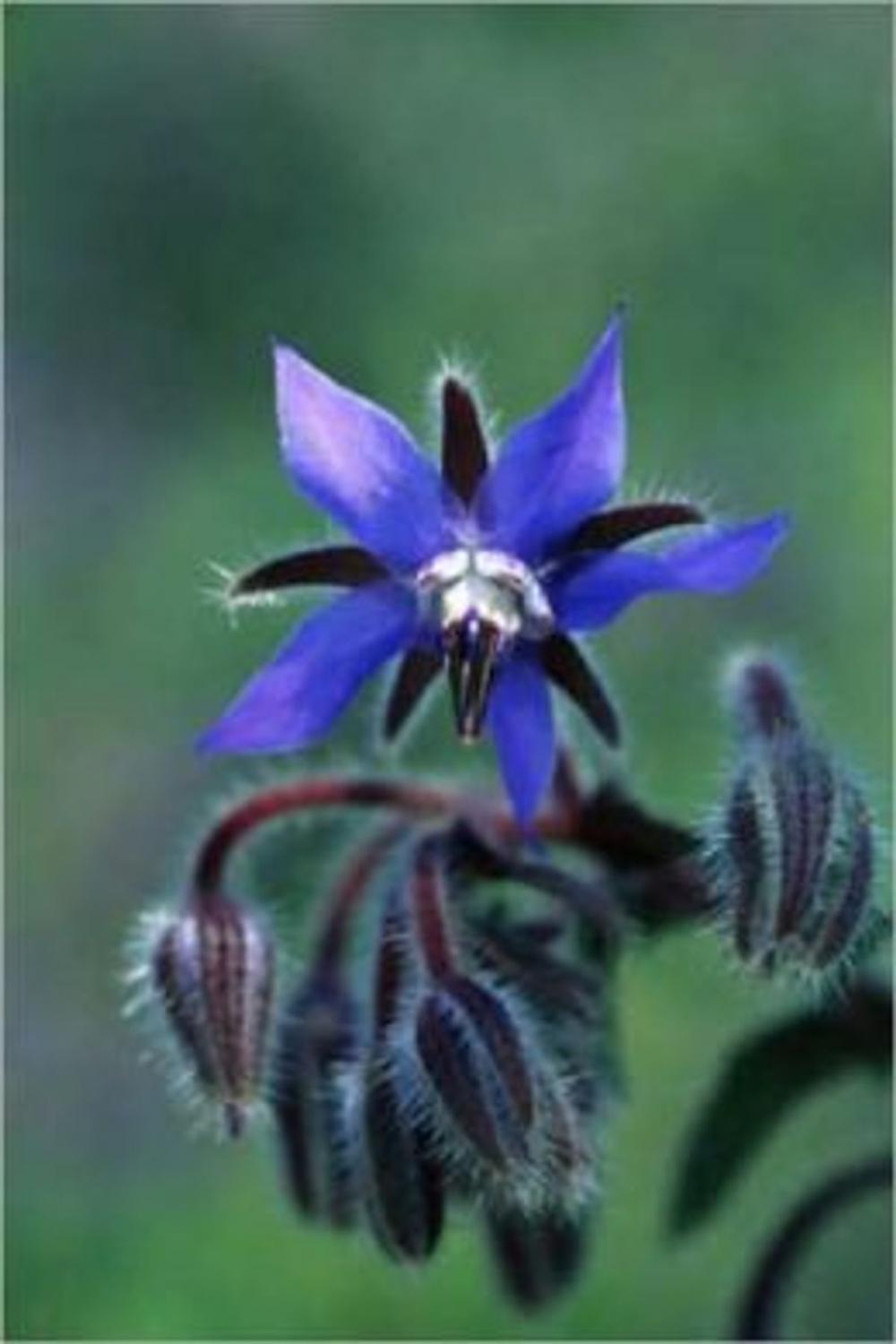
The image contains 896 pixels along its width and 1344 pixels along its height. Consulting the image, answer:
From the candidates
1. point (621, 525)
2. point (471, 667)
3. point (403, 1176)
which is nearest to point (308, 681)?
point (471, 667)

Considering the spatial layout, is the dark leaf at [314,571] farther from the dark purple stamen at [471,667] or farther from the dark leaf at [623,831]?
the dark leaf at [623,831]

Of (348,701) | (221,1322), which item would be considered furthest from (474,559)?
(221,1322)

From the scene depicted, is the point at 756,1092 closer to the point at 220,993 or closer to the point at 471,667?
the point at 220,993

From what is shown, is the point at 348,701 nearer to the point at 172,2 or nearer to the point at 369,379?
the point at 369,379

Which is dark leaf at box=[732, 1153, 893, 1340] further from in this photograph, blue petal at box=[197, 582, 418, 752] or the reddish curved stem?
blue petal at box=[197, 582, 418, 752]

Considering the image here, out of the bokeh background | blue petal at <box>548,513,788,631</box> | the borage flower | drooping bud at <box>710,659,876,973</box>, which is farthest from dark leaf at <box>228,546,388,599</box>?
the bokeh background

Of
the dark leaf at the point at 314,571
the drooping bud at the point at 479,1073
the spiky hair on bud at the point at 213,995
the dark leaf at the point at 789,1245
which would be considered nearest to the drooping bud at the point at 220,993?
the spiky hair on bud at the point at 213,995
